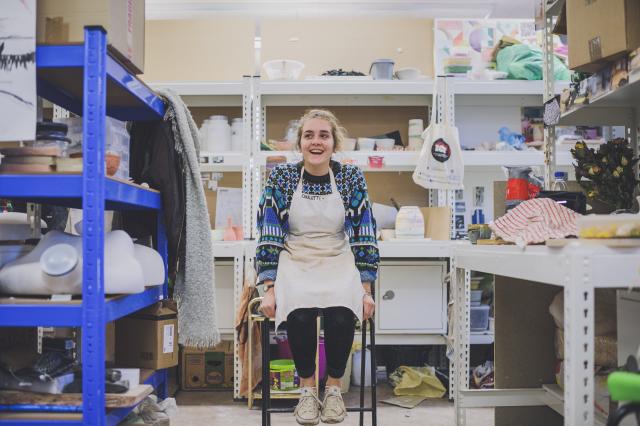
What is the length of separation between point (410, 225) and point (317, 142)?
1.30m

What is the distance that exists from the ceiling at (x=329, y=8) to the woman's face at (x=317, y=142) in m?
1.88

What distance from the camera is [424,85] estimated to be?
3654 mm

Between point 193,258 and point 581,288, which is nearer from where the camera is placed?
point 581,288

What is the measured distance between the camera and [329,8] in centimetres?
400

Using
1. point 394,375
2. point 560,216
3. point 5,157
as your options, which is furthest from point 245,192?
point 560,216

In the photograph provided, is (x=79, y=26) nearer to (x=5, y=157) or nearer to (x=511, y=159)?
(x=5, y=157)

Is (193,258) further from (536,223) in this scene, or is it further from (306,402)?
(536,223)

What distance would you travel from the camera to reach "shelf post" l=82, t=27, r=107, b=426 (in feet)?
5.05

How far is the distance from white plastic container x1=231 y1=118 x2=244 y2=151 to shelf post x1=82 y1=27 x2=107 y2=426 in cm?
217

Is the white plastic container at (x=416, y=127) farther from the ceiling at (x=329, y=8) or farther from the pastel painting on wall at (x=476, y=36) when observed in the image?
the ceiling at (x=329, y=8)

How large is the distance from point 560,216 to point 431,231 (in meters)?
1.87

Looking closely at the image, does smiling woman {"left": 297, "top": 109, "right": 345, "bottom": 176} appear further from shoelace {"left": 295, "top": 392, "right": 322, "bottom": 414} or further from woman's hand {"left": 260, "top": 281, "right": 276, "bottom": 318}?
shoelace {"left": 295, "top": 392, "right": 322, "bottom": 414}

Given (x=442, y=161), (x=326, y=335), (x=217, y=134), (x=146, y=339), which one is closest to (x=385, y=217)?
(x=442, y=161)

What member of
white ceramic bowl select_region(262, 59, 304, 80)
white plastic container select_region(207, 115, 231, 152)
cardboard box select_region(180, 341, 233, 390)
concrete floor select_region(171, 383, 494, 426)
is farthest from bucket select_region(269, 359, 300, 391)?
white ceramic bowl select_region(262, 59, 304, 80)
